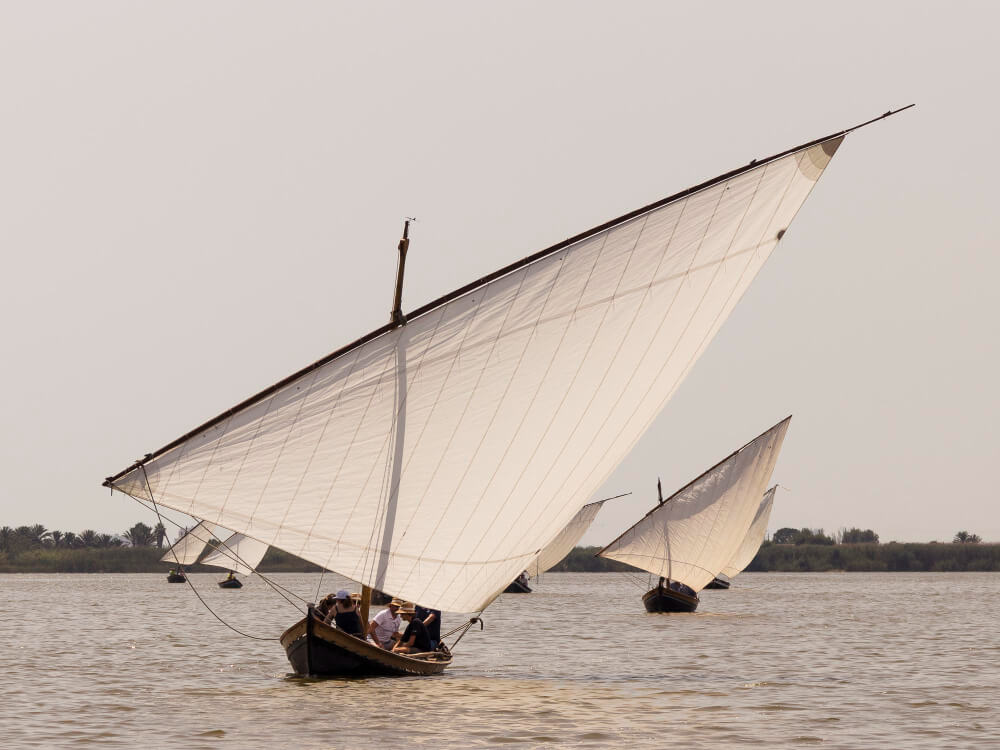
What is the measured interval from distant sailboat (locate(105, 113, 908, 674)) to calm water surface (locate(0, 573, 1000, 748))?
3373 mm

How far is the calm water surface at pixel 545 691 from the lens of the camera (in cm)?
2167

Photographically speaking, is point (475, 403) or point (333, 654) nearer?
point (475, 403)

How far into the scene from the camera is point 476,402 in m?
24.7

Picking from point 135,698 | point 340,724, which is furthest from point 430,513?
point 135,698

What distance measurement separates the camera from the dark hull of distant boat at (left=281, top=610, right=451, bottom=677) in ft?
88.0

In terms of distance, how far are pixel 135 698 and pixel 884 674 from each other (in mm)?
18067

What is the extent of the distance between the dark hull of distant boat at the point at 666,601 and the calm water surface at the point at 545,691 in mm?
11840

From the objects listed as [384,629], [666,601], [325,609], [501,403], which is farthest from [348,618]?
[666,601]

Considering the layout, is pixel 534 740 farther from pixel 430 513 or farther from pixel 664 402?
pixel 664 402

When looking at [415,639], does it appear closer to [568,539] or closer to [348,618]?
[348,618]

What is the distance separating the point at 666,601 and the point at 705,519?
24.4 ft

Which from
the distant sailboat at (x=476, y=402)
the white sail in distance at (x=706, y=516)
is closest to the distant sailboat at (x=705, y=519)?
the white sail in distance at (x=706, y=516)

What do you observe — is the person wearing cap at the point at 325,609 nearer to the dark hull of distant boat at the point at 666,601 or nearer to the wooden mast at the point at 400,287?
the wooden mast at the point at 400,287

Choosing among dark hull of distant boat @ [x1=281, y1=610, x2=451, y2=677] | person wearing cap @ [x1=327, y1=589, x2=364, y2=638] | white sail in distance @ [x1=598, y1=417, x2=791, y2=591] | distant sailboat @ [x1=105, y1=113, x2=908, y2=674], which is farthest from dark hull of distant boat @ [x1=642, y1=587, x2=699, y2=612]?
distant sailboat @ [x1=105, y1=113, x2=908, y2=674]
